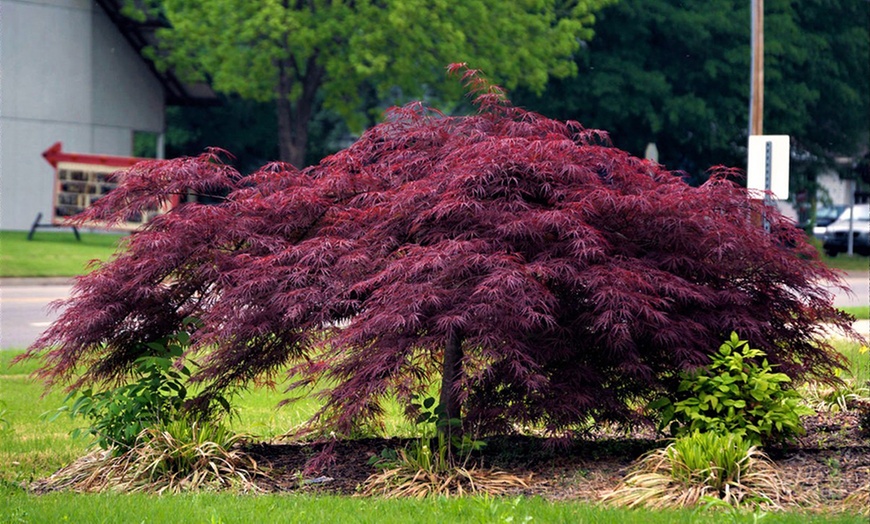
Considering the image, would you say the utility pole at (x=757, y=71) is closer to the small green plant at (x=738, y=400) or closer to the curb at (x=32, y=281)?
the small green plant at (x=738, y=400)

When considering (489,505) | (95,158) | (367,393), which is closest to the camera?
(489,505)

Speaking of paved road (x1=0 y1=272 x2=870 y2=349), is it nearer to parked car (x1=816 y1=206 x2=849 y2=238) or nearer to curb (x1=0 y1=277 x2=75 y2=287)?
curb (x1=0 y1=277 x2=75 y2=287)

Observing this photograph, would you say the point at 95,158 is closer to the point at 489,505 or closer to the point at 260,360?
the point at 260,360

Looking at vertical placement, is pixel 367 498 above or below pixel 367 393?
below

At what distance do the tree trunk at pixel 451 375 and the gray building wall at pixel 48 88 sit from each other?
23.5 m

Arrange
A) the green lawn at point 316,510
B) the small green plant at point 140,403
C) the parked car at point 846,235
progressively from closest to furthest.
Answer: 1. the green lawn at point 316,510
2. the small green plant at point 140,403
3. the parked car at point 846,235

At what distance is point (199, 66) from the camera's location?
30.3m

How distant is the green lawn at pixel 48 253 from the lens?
65.9 ft

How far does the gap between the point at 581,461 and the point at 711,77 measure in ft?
79.4

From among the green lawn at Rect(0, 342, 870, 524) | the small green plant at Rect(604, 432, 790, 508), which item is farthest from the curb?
the small green plant at Rect(604, 432, 790, 508)

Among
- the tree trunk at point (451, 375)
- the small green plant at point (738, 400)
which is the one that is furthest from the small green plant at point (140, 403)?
the small green plant at point (738, 400)

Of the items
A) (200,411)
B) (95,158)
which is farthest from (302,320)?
(95,158)

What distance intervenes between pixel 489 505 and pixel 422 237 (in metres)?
1.74

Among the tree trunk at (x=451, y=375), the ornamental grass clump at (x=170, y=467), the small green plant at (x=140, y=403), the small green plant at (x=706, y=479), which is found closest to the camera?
the small green plant at (x=706, y=479)
